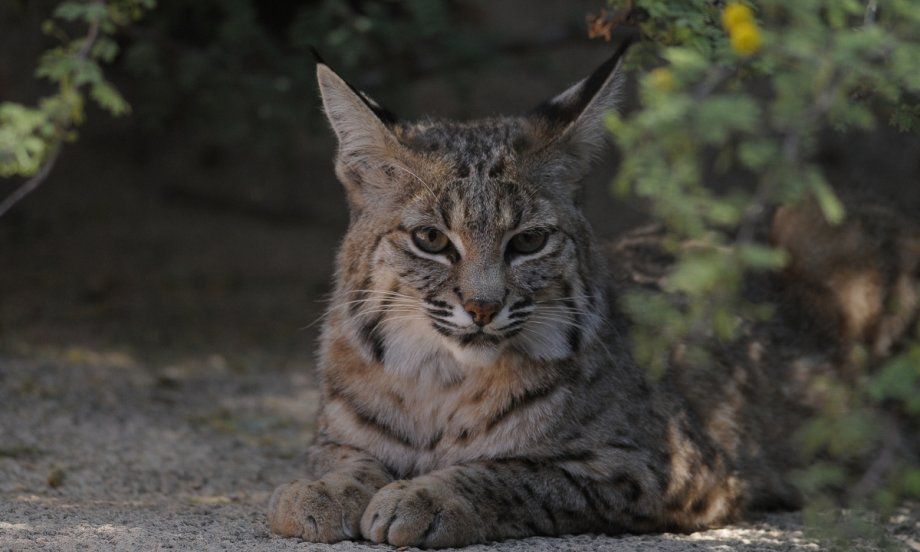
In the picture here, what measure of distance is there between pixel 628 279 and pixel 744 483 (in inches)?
43.1

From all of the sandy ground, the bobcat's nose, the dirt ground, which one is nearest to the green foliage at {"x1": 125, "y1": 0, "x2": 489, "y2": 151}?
the dirt ground

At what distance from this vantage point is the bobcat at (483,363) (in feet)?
13.9

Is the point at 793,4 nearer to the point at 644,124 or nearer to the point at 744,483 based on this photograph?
the point at 644,124

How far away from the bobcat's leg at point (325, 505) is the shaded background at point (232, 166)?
76.8 inches

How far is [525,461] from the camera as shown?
4.49 meters

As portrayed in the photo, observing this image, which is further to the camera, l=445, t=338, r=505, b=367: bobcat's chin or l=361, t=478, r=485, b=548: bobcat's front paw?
l=445, t=338, r=505, b=367: bobcat's chin

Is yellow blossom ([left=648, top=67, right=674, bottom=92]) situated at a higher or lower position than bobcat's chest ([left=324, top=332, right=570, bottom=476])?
higher

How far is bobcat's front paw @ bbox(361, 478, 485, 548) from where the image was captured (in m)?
4.05

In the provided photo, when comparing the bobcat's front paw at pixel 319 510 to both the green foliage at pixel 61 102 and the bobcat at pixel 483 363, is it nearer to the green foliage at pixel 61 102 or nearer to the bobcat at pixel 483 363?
the bobcat at pixel 483 363

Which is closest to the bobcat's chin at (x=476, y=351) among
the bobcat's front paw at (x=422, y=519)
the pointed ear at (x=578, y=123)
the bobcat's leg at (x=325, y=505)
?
the bobcat's front paw at (x=422, y=519)

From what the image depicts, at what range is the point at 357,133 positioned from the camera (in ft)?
15.6

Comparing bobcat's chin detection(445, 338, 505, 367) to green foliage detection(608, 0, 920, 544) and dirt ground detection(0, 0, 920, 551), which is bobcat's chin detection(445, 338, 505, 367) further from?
green foliage detection(608, 0, 920, 544)

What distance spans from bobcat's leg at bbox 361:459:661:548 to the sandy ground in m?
0.07

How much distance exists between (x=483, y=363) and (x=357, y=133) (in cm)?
110
